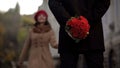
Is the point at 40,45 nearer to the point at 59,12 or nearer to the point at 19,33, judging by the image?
the point at 59,12

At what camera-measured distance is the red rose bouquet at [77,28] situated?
13.8 ft

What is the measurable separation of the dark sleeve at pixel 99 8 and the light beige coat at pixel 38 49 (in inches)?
172

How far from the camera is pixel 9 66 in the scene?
2116 cm

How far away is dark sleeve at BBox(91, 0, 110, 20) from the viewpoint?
4412mm

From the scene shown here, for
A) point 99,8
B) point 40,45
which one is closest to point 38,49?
point 40,45

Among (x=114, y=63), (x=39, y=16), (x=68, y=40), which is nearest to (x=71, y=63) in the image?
(x=68, y=40)

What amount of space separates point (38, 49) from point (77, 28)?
4.78 meters

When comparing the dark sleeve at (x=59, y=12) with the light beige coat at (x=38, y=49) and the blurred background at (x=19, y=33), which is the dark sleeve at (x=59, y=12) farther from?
the blurred background at (x=19, y=33)

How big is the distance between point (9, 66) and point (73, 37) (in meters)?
17.2

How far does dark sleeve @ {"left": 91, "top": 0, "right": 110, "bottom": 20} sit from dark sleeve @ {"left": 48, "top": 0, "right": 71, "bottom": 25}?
0.26 meters

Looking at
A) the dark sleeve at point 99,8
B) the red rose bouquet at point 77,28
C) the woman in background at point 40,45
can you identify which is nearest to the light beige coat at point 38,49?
the woman in background at point 40,45

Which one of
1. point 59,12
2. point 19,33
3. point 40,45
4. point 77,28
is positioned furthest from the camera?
point 19,33

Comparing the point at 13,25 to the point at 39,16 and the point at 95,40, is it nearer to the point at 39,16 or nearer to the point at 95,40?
the point at 39,16

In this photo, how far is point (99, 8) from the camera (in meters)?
4.46
